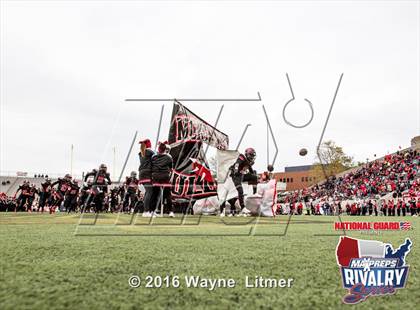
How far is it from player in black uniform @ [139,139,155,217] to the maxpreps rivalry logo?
8.49 meters

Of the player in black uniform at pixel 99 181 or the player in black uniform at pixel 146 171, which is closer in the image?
the player in black uniform at pixel 146 171

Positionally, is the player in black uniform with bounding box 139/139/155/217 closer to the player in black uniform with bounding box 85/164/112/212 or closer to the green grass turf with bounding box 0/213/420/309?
the player in black uniform with bounding box 85/164/112/212

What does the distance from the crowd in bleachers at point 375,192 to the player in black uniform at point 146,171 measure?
1573 centimetres

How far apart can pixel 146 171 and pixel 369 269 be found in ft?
30.3

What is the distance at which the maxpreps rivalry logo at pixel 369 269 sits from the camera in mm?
2189

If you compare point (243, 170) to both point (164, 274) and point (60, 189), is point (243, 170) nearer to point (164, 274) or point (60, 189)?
point (60, 189)

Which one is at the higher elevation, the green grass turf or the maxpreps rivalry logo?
the maxpreps rivalry logo

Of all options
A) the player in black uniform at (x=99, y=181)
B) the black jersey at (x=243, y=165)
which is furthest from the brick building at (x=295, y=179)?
the player in black uniform at (x=99, y=181)

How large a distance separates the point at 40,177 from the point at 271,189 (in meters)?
60.7

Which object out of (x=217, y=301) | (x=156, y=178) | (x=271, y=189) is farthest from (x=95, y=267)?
(x=271, y=189)

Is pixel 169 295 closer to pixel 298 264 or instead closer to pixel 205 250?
pixel 298 264

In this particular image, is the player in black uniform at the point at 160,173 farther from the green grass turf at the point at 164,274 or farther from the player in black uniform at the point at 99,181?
the green grass turf at the point at 164,274

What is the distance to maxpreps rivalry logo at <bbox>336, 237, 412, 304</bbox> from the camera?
7.18 feet

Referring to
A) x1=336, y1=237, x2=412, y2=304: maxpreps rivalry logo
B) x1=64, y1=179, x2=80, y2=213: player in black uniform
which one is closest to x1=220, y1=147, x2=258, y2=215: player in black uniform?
x1=64, y1=179, x2=80, y2=213: player in black uniform
